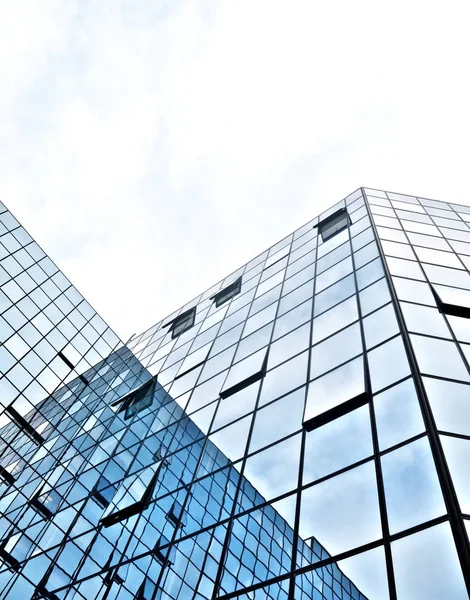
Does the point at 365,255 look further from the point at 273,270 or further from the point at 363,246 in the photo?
the point at 273,270

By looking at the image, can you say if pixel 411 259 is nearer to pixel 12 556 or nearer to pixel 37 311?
pixel 12 556

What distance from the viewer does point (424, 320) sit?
1348cm

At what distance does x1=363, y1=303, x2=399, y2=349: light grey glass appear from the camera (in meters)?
13.4

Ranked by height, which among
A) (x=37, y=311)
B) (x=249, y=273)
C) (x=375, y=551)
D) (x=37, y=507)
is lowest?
(x=375, y=551)

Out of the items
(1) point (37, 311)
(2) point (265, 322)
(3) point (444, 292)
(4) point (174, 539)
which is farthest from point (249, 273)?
(4) point (174, 539)

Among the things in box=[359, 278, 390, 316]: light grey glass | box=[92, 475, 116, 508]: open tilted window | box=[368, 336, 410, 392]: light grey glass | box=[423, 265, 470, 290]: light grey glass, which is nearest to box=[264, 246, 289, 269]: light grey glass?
box=[423, 265, 470, 290]: light grey glass

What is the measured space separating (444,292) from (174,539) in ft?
35.5

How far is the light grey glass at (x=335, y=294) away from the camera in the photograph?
59.0ft

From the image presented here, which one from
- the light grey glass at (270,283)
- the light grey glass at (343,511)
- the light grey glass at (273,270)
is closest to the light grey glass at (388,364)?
the light grey glass at (343,511)

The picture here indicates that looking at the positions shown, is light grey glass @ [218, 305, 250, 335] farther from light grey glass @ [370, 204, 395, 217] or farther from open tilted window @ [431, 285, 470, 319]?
open tilted window @ [431, 285, 470, 319]

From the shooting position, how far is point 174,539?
14055 millimetres

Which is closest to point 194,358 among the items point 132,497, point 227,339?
point 227,339

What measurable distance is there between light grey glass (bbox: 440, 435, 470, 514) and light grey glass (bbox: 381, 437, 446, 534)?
0.98ft

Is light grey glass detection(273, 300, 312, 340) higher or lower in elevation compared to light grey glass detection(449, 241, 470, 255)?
lower
